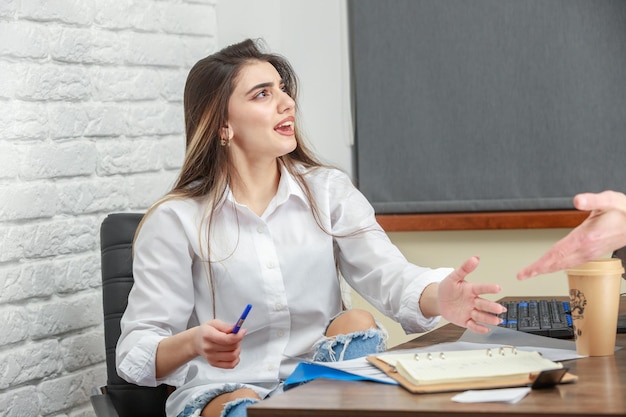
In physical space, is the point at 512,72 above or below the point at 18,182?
above

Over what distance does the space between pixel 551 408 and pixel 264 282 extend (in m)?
1.01

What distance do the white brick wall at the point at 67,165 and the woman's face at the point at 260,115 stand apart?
44 centimetres

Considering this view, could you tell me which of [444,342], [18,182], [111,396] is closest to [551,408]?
[444,342]

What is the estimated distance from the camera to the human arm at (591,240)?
49.3 inches

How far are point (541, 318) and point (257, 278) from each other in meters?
0.59

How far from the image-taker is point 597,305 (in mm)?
1262

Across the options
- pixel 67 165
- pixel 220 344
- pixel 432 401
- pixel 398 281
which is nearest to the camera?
pixel 432 401

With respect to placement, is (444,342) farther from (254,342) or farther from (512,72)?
Result: (512,72)

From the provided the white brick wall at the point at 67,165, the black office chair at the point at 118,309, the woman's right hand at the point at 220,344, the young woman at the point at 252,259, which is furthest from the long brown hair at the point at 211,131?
the woman's right hand at the point at 220,344

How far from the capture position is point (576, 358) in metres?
1.24

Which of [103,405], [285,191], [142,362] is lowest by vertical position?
[103,405]

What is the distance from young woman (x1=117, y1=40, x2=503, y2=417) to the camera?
173 cm

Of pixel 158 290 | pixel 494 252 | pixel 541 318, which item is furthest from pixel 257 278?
pixel 494 252

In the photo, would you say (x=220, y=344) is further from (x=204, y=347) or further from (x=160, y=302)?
(x=160, y=302)
